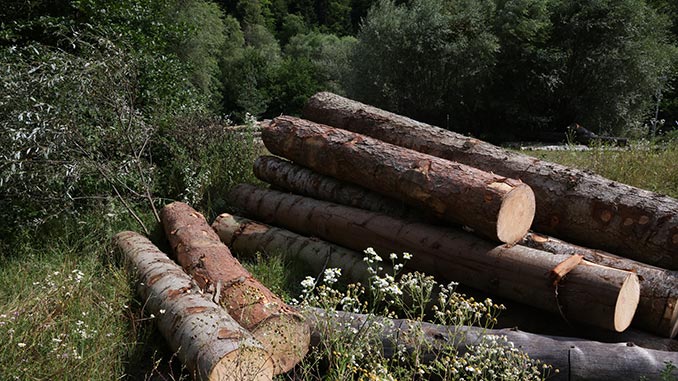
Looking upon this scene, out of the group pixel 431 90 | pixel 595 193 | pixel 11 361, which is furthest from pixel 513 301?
pixel 431 90

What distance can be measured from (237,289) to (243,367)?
3.89 feet

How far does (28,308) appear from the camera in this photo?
3861 millimetres

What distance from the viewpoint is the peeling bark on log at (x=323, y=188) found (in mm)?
5691

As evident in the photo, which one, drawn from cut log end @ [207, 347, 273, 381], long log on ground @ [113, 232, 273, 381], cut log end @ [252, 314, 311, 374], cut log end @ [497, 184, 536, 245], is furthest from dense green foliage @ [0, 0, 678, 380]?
cut log end @ [497, 184, 536, 245]

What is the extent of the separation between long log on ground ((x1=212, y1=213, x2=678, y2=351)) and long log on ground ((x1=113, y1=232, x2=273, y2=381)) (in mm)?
1191

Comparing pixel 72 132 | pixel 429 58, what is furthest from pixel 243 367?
pixel 429 58

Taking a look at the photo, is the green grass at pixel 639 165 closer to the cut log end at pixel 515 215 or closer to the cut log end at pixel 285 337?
the cut log end at pixel 515 215

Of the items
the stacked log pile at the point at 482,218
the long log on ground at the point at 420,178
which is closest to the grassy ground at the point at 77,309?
the stacked log pile at the point at 482,218

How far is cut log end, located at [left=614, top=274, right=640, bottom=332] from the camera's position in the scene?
3953 mm

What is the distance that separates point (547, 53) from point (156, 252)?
17.5m

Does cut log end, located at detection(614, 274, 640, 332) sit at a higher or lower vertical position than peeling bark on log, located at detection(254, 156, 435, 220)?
higher

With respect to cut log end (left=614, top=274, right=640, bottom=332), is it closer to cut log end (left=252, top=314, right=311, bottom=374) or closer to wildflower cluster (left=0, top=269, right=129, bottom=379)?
cut log end (left=252, top=314, right=311, bottom=374)

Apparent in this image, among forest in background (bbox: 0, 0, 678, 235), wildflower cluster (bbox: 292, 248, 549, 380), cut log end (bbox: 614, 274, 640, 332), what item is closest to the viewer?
wildflower cluster (bbox: 292, 248, 549, 380)

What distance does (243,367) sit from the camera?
3.25m
